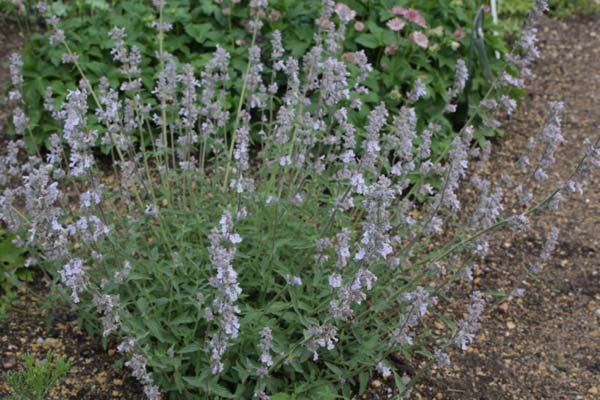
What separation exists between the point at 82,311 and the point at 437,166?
72.6 inches

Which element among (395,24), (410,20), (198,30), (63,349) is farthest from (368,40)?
(63,349)

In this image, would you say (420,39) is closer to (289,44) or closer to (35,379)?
(289,44)

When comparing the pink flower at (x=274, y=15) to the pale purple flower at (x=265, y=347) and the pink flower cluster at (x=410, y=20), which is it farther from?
the pale purple flower at (x=265, y=347)

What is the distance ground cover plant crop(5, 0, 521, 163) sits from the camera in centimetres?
523

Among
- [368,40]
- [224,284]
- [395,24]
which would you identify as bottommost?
[368,40]

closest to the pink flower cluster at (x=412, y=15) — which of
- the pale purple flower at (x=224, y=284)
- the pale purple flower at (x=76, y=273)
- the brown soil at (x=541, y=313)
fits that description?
the brown soil at (x=541, y=313)

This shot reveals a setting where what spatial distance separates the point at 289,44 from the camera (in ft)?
17.6

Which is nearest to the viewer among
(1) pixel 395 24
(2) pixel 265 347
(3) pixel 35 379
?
(2) pixel 265 347

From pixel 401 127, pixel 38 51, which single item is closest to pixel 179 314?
pixel 401 127

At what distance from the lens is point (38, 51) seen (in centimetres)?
548

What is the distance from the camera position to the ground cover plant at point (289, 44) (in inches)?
206

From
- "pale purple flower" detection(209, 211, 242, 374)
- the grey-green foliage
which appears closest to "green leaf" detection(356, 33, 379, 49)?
"pale purple flower" detection(209, 211, 242, 374)

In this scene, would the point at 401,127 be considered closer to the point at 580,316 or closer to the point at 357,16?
the point at 580,316

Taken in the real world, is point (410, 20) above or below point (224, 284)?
below
